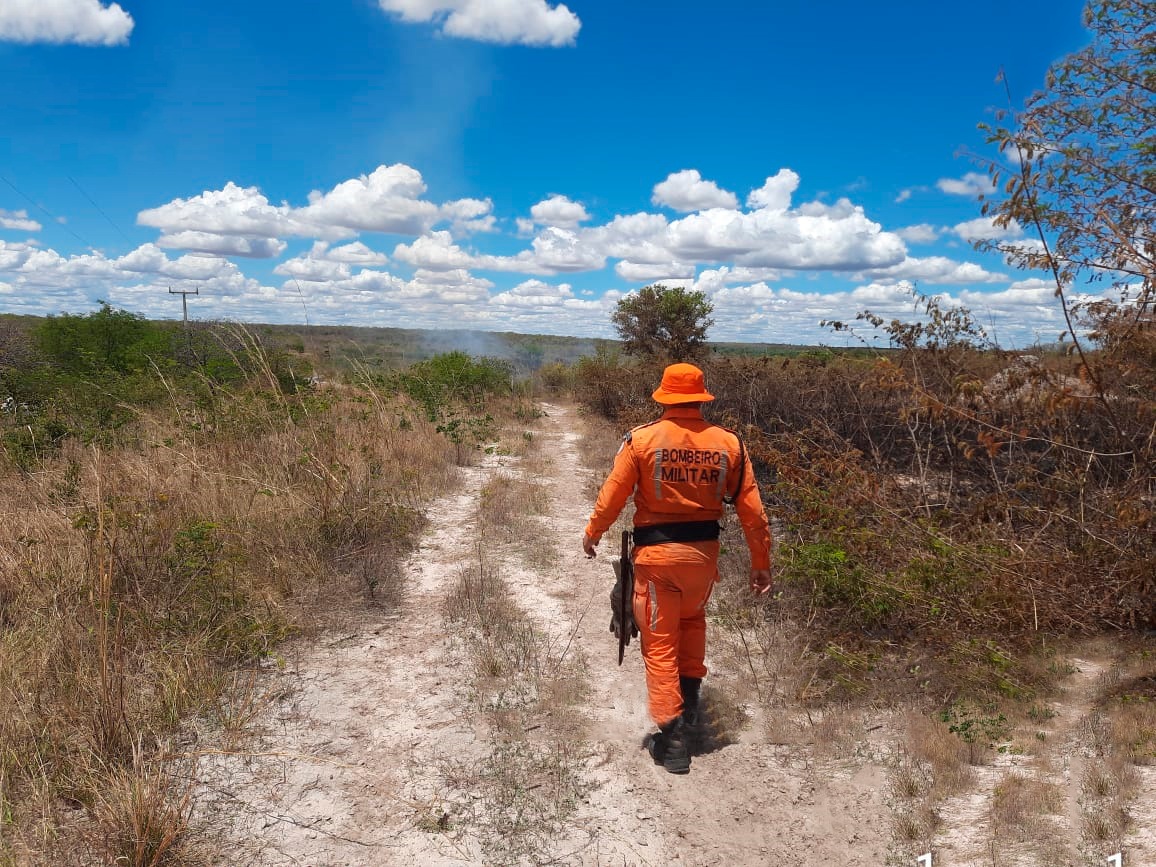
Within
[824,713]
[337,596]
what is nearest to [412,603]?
[337,596]

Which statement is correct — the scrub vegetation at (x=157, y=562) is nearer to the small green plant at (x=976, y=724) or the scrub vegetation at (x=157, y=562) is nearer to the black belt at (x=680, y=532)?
the black belt at (x=680, y=532)

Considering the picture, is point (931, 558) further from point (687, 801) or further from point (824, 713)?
point (687, 801)

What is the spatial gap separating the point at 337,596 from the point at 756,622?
3057 millimetres

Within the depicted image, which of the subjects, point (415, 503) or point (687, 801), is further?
point (415, 503)

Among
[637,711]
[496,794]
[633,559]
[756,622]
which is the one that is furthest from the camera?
[756,622]

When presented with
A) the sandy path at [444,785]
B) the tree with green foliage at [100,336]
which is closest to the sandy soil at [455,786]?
the sandy path at [444,785]

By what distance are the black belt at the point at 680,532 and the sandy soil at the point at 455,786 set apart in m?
1.07

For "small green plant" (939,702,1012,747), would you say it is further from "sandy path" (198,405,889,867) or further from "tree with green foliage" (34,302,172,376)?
"tree with green foliage" (34,302,172,376)

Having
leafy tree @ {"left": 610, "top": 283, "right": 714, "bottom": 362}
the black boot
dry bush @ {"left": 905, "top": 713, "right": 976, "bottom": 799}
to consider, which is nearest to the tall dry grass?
the black boot

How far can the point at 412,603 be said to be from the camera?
5.12m

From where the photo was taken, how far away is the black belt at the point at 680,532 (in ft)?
10.6

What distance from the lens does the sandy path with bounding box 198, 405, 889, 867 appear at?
104 inches

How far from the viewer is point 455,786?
299cm

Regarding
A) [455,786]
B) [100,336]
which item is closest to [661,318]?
[100,336]
